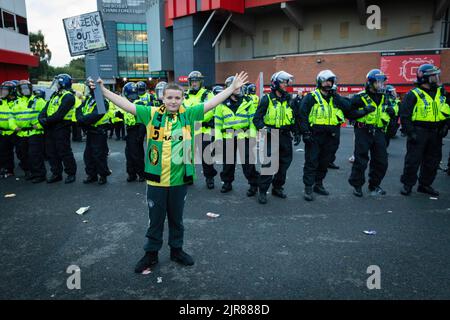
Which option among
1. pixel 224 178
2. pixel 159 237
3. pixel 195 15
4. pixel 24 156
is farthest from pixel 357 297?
pixel 195 15

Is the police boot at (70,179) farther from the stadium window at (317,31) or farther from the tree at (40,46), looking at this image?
the tree at (40,46)

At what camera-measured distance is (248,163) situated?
6.95 metres

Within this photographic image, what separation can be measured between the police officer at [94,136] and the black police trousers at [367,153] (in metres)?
5.30

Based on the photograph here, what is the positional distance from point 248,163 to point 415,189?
3.51 metres

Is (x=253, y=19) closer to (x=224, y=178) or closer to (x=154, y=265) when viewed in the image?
(x=224, y=178)

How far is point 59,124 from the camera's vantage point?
7887 mm

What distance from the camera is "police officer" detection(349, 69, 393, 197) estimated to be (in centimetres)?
644

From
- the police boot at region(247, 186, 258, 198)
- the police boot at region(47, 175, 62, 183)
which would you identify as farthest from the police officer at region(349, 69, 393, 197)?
the police boot at region(47, 175, 62, 183)

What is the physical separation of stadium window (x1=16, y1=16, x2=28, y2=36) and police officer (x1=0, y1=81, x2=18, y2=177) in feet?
60.3

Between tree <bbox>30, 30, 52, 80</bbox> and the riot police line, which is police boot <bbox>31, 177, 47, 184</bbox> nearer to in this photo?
the riot police line

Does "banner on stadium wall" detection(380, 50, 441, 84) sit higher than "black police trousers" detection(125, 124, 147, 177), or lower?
higher

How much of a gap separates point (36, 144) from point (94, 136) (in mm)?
1448

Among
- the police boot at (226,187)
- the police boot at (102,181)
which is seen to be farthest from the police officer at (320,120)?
the police boot at (102,181)

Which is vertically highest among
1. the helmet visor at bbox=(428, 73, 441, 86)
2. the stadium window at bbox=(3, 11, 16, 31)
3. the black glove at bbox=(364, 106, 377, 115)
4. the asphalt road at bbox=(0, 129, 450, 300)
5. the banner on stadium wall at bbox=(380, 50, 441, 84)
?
the stadium window at bbox=(3, 11, 16, 31)
